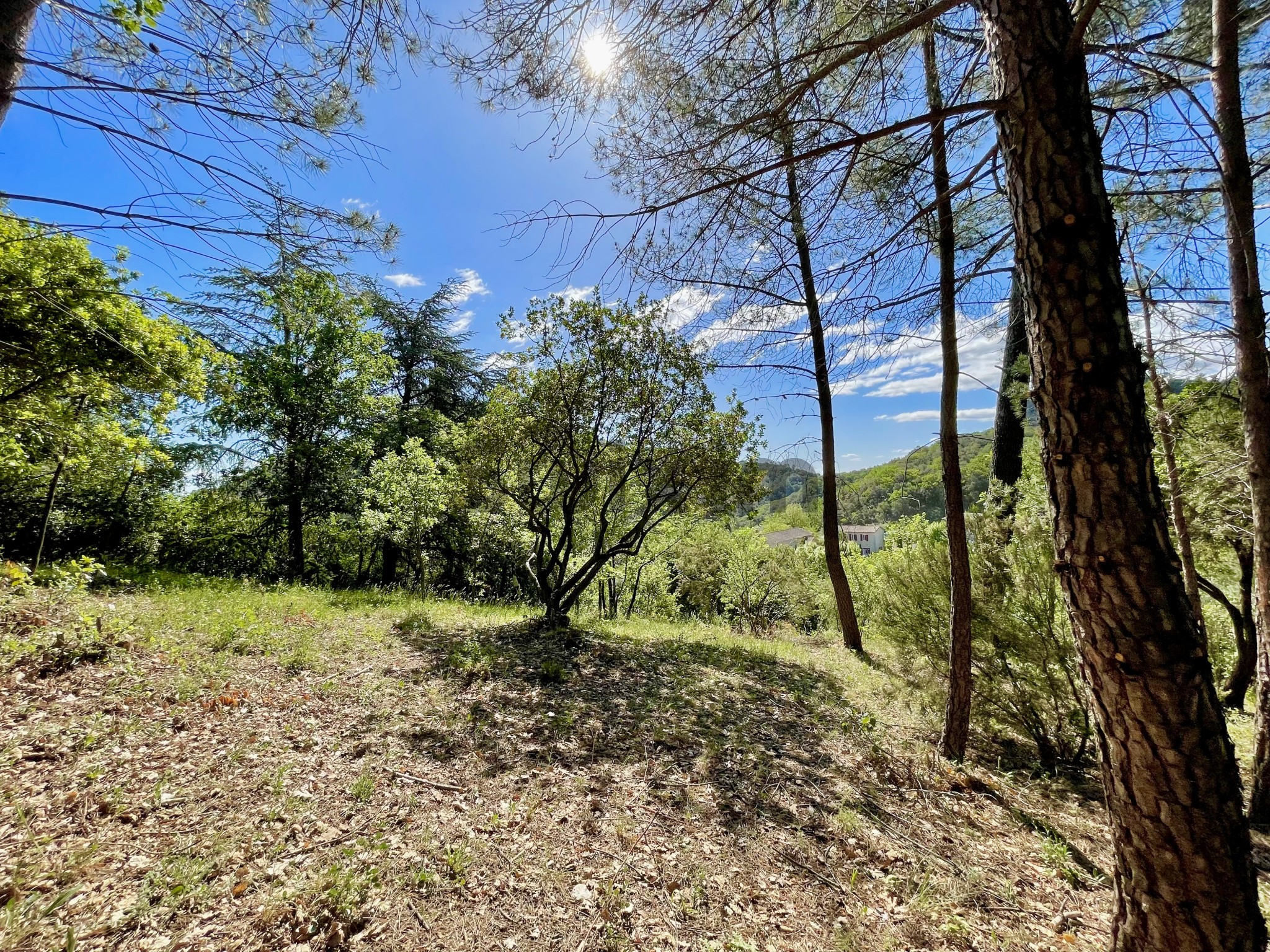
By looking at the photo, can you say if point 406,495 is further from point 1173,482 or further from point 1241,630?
point 1241,630

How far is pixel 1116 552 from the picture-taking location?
144 cm

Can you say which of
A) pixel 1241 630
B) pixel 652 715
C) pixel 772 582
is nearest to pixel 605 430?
pixel 652 715

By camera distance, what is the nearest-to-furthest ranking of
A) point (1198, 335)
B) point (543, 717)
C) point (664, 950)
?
point (664, 950)
point (1198, 335)
point (543, 717)

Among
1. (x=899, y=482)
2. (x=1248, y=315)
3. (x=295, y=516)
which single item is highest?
(x=1248, y=315)

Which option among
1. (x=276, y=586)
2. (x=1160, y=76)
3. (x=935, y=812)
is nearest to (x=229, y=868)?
(x=935, y=812)

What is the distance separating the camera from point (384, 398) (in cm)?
1395

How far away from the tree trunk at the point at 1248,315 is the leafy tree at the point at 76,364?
8.17 m

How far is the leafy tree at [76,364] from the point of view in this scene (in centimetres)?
488

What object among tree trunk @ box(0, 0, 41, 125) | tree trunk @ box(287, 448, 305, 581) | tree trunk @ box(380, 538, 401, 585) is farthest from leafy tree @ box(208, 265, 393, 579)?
tree trunk @ box(0, 0, 41, 125)

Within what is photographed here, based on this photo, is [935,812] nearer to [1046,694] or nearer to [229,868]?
[1046,694]

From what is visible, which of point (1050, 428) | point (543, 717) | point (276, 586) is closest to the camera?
point (1050, 428)

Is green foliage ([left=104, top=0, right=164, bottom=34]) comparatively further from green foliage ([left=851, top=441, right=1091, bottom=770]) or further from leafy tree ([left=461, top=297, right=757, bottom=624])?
green foliage ([left=851, top=441, right=1091, bottom=770])

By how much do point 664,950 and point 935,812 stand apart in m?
2.43

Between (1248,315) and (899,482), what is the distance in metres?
2.43
